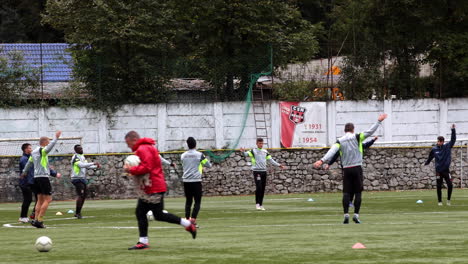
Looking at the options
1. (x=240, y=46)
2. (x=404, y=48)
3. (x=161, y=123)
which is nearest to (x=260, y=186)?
(x=161, y=123)

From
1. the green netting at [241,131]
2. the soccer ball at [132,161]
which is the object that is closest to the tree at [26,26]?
the green netting at [241,131]

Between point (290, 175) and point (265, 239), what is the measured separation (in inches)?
986

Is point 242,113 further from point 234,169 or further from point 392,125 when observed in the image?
point 392,125

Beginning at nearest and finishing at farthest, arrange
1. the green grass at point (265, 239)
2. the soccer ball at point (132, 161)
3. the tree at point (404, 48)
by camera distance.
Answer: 1. the green grass at point (265, 239)
2. the soccer ball at point (132, 161)
3. the tree at point (404, 48)

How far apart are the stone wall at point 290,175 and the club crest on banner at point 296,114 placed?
1.42 meters

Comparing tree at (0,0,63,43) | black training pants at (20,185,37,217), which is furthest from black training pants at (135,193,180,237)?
tree at (0,0,63,43)

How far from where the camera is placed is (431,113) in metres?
40.4

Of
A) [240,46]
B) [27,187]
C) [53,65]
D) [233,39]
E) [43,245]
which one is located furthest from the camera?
[240,46]

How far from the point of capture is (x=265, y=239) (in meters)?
14.4

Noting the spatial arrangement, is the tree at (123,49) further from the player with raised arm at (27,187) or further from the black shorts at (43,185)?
the black shorts at (43,185)

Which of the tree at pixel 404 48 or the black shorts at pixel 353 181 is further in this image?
the tree at pixel 404 48

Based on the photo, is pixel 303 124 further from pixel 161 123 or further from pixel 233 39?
pixel 161 123

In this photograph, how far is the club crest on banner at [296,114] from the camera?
39.5 m

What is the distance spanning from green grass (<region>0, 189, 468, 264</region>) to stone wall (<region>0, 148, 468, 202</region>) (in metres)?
15.0
